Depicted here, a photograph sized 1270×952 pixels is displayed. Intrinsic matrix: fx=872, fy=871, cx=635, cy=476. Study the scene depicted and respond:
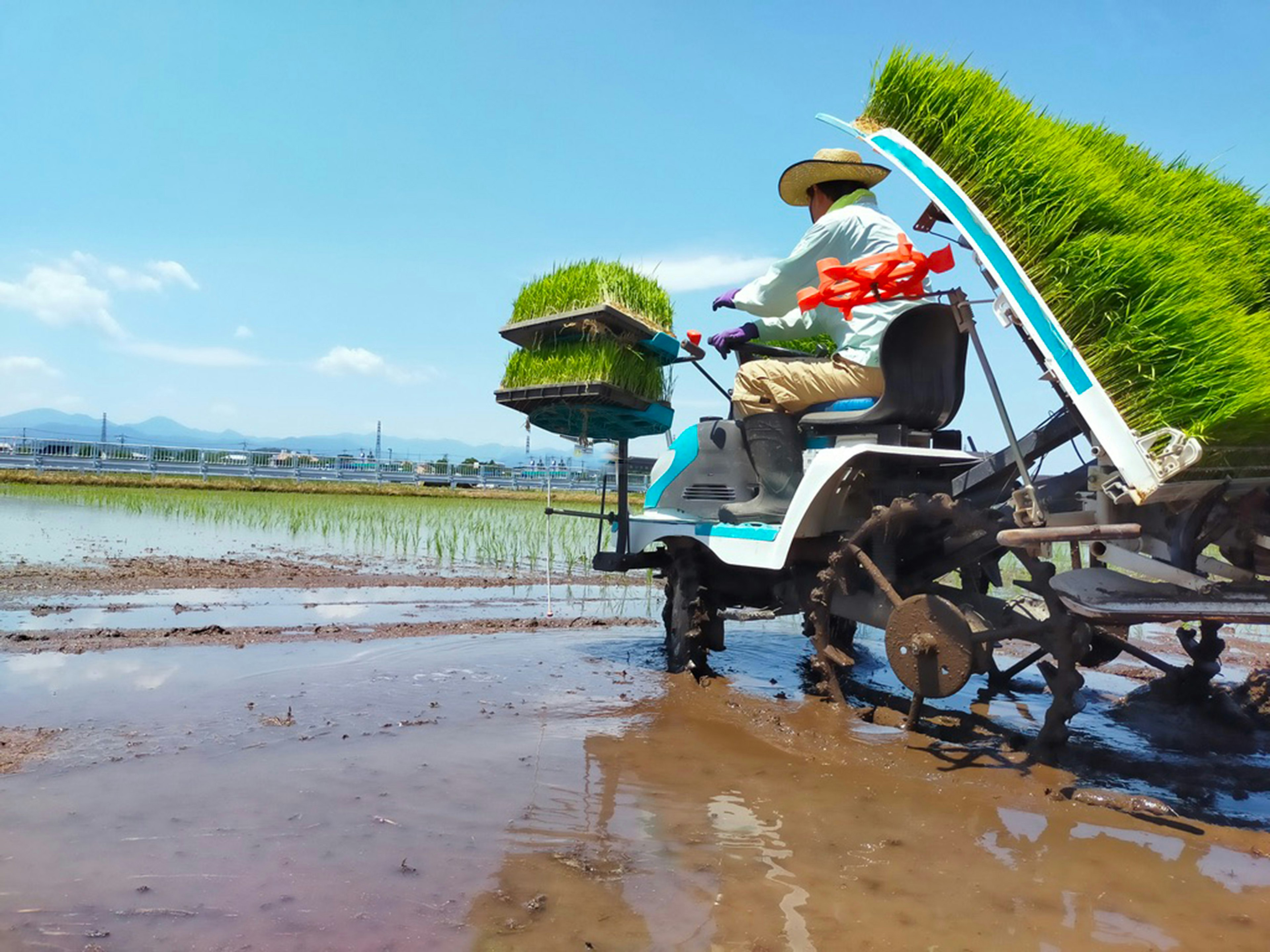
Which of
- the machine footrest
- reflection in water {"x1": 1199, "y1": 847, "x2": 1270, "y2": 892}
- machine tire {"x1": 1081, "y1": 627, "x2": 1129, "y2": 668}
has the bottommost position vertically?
reflection in water {"x1": 1199, "y1": 847, "x2": 1270, "y2": 892}

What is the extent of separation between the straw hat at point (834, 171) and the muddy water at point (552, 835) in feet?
8.75

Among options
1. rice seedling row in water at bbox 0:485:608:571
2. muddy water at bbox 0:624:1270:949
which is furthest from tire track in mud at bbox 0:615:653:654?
rice seedling row in water at bbox 0:485:608:571

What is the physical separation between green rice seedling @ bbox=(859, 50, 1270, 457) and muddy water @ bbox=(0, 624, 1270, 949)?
1423mm

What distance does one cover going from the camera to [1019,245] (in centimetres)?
315

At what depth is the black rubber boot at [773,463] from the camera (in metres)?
4.36

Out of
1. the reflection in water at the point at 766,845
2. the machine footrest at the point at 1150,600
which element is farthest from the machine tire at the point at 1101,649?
the reflection in water at the point at 766,845

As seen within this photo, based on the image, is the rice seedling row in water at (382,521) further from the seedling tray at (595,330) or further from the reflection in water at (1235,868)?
the reflection in water at (1235,868)

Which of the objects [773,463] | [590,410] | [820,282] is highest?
[820,282]

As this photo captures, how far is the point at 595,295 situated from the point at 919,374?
6.97ft

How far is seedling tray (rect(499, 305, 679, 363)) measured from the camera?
5082 millimetres

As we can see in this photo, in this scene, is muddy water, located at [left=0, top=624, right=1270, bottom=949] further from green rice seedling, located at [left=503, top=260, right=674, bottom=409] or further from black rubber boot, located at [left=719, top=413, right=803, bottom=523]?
green rice seedling, located at [left=503, top=260, right=674, bottom=409]

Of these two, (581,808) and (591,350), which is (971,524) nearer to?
(581,808)

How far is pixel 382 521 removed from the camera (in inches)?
611

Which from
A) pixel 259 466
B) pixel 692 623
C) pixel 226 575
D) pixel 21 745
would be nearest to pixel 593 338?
pixel 692 623
